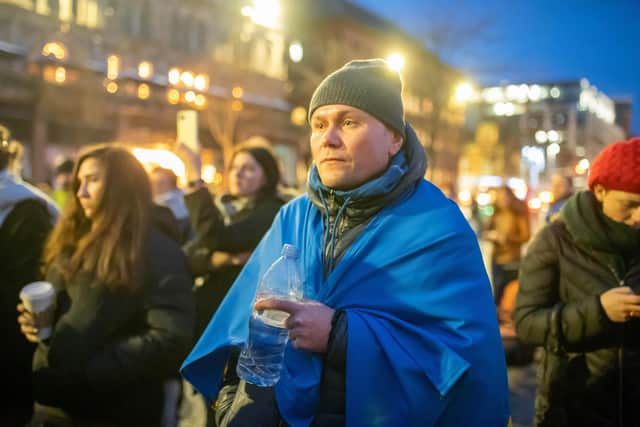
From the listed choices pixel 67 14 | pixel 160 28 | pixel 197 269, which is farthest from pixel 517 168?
pixel 197 269

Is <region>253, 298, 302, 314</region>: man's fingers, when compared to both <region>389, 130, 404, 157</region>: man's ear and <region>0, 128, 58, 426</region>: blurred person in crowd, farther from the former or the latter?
<region>0, 128, 58, 426</region>: blurred person in crowd

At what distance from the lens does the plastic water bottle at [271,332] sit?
6.41ft

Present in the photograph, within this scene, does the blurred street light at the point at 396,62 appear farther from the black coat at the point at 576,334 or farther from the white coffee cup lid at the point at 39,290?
the white coffee cup lid at the point at 39,290

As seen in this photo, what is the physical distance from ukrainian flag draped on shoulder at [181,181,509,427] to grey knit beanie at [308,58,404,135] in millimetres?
307

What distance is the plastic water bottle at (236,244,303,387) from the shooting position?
1.95 meters

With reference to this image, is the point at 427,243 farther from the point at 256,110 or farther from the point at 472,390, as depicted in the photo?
the point at 256,110

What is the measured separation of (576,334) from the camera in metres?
2.75

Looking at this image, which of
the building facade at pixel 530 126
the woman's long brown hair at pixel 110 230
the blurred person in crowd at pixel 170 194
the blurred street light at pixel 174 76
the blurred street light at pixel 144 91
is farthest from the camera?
the building facade at pixel 530 126

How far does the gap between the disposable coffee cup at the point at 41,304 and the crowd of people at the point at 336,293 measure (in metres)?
0.05

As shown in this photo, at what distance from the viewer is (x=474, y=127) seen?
265 feet

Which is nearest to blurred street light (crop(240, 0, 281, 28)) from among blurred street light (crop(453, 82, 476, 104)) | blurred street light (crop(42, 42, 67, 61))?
blurred street light (crop(453, 82, 476, 104))

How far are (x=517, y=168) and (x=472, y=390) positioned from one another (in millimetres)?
83122

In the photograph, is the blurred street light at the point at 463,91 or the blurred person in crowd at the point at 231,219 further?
the blurred street light at the point at 463,91

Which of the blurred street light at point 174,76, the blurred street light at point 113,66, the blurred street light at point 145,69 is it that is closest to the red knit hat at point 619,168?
the blurred street light at point 113,66
